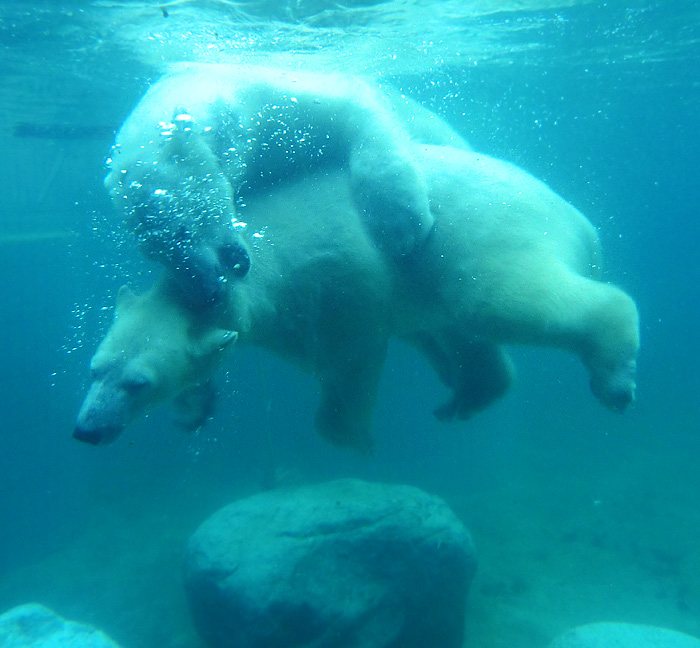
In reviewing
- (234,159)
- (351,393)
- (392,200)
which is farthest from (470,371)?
(234,159)

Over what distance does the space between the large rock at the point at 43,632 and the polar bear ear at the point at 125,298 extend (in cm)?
395

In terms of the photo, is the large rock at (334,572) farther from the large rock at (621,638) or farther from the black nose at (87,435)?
the black nose at (87,435)

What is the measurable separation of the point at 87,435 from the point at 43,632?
414cm

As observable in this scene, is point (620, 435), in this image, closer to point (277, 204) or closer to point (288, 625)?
point (288, 625)

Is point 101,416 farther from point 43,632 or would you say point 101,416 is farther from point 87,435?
point 43,632

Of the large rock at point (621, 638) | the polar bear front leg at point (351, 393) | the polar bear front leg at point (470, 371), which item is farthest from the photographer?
the large rock at point (621, 638)

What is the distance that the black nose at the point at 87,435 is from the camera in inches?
85.3

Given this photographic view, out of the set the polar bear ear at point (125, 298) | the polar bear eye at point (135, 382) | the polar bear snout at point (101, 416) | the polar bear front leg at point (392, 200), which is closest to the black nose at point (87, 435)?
the polar bear snout at point (101, 416)

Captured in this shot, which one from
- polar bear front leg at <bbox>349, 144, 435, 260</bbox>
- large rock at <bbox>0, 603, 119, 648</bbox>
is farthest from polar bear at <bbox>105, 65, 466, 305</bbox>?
large rock at <bbox>0, 603, 119, 648</bbox>

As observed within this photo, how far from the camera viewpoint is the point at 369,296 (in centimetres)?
279

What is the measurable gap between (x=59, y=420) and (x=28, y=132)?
8.81m

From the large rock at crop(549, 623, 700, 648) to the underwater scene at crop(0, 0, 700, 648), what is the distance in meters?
0.04

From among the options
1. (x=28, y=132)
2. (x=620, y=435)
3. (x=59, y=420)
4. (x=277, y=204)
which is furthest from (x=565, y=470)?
(x=28, y=132)

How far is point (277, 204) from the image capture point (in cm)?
284
